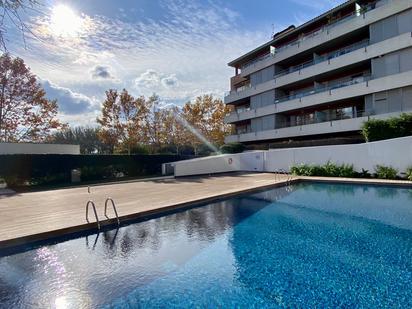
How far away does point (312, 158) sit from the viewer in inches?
885

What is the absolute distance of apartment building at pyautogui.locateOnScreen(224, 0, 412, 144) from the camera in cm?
2405

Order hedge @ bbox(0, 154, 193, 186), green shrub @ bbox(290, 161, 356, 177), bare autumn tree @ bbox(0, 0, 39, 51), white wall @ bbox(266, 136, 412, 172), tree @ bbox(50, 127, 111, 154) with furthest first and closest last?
tree @ bbox(50, 127, 111, 154)
hedge @ bbox(0, 154, 193, 186)
green shrub @ bbox(290, 161, 356, 177)
white wall @ bbox(266, 136, 412, 172)
bare autumn tree @ bbox(0, 0, 39, 51)

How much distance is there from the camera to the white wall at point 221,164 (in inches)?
960

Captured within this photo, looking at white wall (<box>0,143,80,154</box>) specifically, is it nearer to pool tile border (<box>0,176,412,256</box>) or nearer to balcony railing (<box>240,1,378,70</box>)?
pool tile border (<box>0,176,412,256</box>)

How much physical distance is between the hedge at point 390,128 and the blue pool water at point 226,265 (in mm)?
10982

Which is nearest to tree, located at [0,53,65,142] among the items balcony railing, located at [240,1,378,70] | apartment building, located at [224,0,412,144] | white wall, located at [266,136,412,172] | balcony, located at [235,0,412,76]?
A: apartment building, located at [224,0,412,144]

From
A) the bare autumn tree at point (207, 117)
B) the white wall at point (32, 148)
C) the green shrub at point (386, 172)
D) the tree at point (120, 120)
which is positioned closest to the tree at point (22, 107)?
the tree at point (120, 120)

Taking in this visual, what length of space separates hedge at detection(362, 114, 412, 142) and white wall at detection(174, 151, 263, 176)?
9604 mm

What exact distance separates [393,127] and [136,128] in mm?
25496

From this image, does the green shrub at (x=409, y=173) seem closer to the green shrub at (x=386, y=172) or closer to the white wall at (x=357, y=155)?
the white wall at (x=357, y=155)

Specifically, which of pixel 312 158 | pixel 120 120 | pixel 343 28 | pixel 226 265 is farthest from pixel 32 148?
pixel 343 28

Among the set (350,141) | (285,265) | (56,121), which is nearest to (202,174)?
(350,141)

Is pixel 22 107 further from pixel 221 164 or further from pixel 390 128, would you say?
pixel 390 128

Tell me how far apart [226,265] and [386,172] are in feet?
49.4
